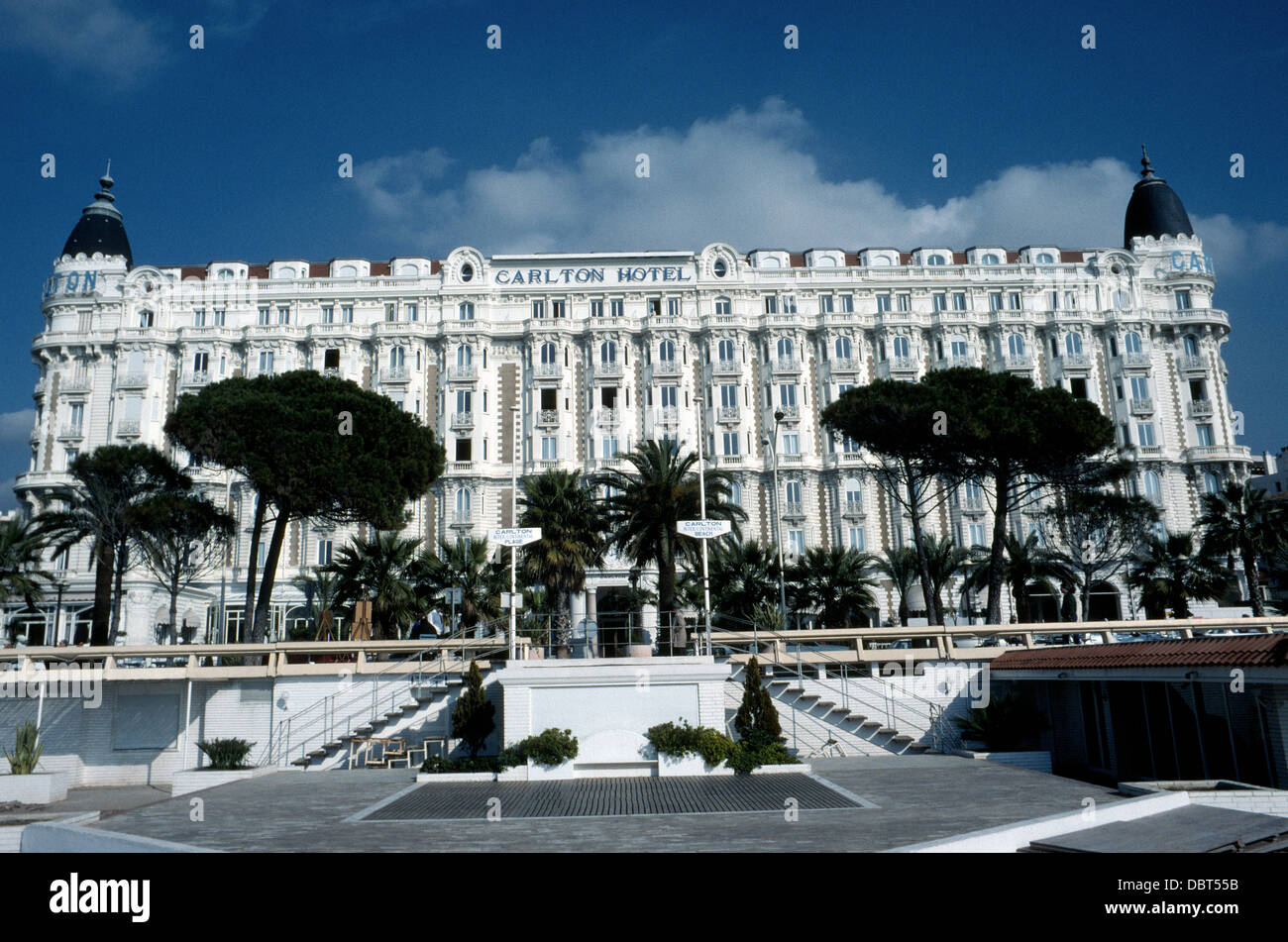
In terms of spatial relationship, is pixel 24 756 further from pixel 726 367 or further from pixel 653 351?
pixel 726 367

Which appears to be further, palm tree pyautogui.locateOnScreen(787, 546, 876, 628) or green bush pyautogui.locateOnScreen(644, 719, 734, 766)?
palm tree pyautogui.locateOnScreen(787, 546, 876, 628)

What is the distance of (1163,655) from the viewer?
1897 centimetres

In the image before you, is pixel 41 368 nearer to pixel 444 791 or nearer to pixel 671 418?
pixel 671 418

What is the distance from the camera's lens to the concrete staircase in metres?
25.9

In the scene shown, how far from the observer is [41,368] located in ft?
219

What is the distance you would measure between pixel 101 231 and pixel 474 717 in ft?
211

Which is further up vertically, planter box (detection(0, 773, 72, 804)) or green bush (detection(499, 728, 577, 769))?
green bush (detection(499, 728, 577, 769))

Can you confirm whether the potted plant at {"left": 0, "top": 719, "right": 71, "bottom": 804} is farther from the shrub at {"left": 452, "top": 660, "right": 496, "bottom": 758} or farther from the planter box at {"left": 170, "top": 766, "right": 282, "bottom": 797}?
the shrub at {"left": 452, "top": 660, "right": 496, "bottom": 758}

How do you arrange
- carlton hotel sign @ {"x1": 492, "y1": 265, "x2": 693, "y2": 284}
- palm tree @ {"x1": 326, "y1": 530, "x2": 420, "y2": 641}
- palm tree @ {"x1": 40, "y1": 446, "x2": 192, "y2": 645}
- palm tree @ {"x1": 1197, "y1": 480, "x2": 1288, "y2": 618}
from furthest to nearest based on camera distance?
carlton hotel sign @ {"x1": 492, "y1": 265, "x2": 693, "y2": 284}, palm tree @ {"x1": 1197, "y1": 480, "x2": 1288, "y2": 618}, palm tree @ {"x1": 326, "y1": 530, "x2": 420, "y2": 641}, palm tree @ {"x1": 40, "y1": 446, "x2": 192, "y2": 645}

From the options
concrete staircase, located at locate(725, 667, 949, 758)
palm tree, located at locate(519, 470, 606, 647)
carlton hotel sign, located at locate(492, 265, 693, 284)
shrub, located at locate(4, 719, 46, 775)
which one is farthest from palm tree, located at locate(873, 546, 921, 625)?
shrub, located at locate(4, 719, 46, 775)

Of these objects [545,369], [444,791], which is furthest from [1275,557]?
[444,791]

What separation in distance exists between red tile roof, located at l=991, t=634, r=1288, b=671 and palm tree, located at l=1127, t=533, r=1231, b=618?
90.4 ft

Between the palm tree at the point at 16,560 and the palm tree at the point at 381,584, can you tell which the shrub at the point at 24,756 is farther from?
the palm tree at the point at 16,560
